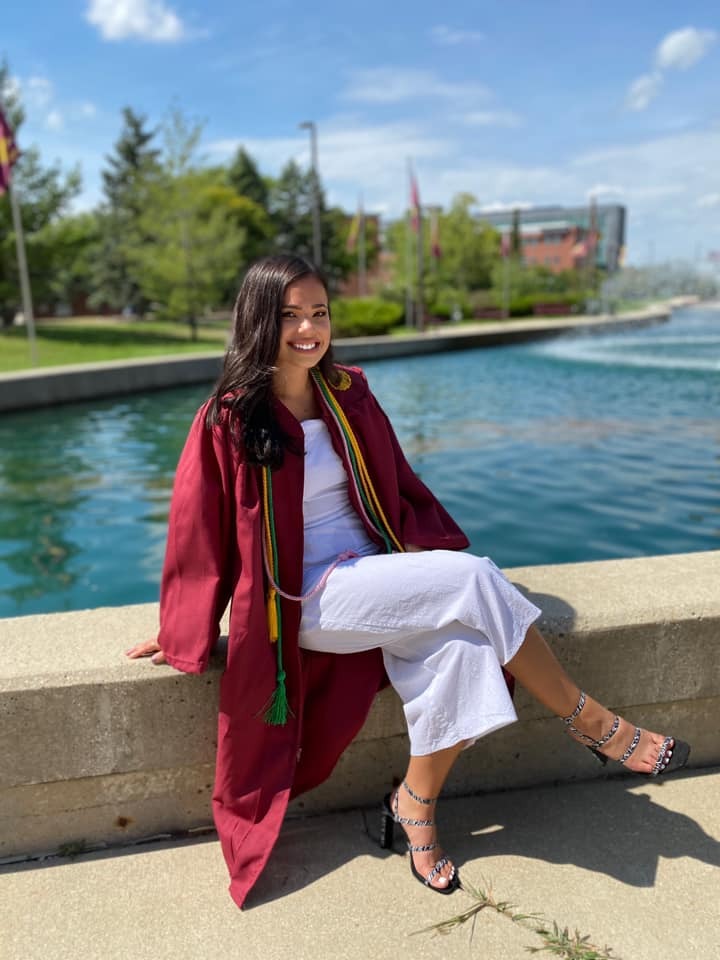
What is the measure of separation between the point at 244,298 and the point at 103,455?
29.1ft

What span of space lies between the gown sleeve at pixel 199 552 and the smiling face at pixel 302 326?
326mm

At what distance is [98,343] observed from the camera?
28.9m

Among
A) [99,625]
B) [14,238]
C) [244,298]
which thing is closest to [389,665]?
[99,625]

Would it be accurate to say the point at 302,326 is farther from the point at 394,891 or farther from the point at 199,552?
the point at 394,891

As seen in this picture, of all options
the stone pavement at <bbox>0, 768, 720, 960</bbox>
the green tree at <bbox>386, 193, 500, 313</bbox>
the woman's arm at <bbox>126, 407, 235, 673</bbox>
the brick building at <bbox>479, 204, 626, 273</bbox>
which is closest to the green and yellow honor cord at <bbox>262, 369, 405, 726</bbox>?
the woman's arm at <bbox>126, 407, 235, 673</bbox>

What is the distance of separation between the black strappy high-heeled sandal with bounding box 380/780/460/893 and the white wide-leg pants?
22 cm

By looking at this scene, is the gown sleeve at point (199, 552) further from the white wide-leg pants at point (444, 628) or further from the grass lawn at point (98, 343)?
the grass lawn at point (98, 343)

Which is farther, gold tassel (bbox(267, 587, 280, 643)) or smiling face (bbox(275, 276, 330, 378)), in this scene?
smiling face (bbox(275, 276, 330, 378))

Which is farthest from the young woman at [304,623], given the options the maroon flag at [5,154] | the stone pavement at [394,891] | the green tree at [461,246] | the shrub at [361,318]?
the green tree at [461,246]

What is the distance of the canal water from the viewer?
21.9 ft

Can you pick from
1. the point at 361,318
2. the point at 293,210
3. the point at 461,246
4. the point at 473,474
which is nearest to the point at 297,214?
the point at 293,210

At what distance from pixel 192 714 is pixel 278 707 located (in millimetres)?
308

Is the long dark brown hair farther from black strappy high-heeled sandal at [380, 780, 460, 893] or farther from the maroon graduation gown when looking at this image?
black strappy high-heeled sandal at [380, 780, 460, 893]

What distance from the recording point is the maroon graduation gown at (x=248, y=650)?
93.9 inches
